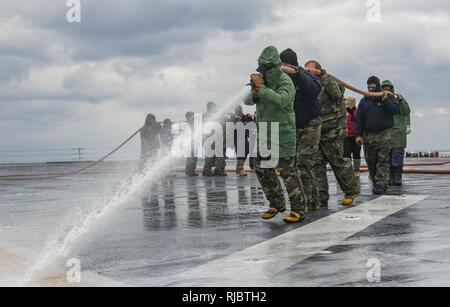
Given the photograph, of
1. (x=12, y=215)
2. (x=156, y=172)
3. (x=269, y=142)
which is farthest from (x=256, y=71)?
(x=12, y=215)

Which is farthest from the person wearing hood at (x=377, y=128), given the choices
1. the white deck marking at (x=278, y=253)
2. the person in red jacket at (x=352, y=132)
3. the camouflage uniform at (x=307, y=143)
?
the camouflage uniform at (x=307, y=143)

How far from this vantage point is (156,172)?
822 centimetres

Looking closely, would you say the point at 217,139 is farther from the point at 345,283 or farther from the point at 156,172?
the point at 345,283

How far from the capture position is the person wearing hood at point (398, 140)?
1335 cm

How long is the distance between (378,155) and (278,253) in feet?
21.2

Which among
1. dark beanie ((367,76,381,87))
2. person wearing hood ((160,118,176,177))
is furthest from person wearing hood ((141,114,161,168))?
dark beanie ((367,76,381,87))

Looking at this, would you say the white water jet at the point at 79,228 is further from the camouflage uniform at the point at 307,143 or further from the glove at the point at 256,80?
the camouflage uniform at the point at 307,143

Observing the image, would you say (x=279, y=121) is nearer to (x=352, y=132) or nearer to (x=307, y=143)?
(x=307, y=143)

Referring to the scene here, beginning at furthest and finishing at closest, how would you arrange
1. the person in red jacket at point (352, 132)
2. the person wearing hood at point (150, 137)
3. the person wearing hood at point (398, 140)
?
the person wearing hood at point (150, 137) → the person in red jacket at point (352, 132) → the person wearing hood at point (398, 140)

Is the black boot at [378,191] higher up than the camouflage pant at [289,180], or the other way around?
the camouflage pant at [289,180]

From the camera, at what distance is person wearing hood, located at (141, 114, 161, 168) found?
63.0ft

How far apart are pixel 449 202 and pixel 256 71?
3.93 metres

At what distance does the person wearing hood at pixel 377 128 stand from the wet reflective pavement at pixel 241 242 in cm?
47

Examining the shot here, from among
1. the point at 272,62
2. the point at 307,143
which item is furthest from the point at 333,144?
the point at 272,62
